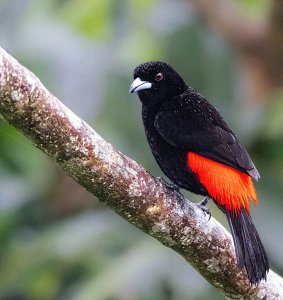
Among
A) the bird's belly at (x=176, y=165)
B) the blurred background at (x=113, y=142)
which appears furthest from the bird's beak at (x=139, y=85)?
the blurred background at (x=113, y=142)

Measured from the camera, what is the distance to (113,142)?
5133 millimetres

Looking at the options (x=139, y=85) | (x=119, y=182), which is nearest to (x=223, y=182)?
(x=119, y=182)

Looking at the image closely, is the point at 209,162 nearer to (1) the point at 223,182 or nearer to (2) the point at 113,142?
(1) the point at 223,182

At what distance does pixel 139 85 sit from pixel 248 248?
1.06 metres

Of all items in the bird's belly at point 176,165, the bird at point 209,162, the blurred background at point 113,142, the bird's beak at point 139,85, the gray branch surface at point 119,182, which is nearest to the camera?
the gray branch surface at point 119,182

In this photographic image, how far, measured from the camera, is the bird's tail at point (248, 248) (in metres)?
3.26

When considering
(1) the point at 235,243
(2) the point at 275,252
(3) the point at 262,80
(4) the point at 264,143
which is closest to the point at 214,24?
(3) the point at 262,80

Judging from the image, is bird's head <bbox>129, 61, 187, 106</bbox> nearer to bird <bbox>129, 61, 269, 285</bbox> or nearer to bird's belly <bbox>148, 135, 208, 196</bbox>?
bird <bbox>129, 61, 269, 285</bbox>

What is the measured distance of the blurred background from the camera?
4.71 meters

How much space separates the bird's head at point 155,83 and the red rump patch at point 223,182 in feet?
1.61

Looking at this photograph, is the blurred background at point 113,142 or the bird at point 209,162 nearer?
the bird at point 209,162

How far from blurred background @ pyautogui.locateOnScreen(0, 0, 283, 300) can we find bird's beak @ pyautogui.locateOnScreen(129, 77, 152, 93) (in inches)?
20.4

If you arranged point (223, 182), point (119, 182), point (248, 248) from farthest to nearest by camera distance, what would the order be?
point (223, 182), point (248, 248), point (119, 182)

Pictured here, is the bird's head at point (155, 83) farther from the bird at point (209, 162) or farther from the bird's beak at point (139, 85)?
the bird at point (209, 162)
